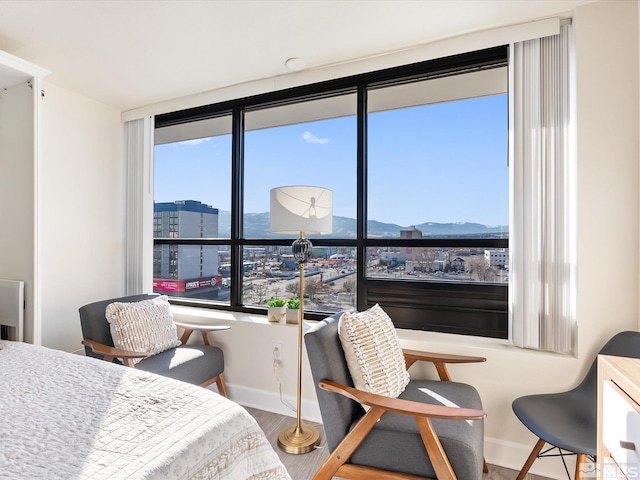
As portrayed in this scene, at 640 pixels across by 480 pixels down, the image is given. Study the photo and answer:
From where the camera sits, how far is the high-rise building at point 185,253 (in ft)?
10.5

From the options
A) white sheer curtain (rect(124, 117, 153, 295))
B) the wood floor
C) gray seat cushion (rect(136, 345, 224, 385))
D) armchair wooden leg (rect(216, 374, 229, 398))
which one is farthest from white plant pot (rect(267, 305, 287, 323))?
white sheer curtain (rect(124, 117, 153, 295))

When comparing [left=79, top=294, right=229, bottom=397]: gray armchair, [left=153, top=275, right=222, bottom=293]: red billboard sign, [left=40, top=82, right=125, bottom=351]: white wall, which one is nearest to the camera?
[left=79, top=294, right=229, bottom=397]: gray armchair

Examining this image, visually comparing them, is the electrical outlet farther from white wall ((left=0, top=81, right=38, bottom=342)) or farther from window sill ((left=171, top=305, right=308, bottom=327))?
white wall ((left=0, top=81, right=38, bottom=342))

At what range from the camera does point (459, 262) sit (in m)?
2.37

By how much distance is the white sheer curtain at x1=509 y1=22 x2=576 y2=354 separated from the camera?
195 centimetres

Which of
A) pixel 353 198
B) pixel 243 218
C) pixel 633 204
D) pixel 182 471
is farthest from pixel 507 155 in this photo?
pixel 182 471

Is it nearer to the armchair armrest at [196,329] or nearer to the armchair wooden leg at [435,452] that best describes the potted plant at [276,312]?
the armchair armrest at [196,329]

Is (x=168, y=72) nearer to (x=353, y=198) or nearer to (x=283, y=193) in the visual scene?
(x=283, y=193)

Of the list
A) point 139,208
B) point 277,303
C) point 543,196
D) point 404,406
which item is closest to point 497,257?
point 543,196

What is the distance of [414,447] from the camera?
1.45 metres

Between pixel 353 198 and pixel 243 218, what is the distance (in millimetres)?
1005

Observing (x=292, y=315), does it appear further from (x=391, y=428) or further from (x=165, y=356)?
(x=391, y=428)

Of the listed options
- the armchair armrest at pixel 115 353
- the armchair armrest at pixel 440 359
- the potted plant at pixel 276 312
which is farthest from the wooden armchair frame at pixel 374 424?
the armchair armrest at pixel 115 353

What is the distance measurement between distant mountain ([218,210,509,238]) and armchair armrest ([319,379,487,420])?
3.95 feet
